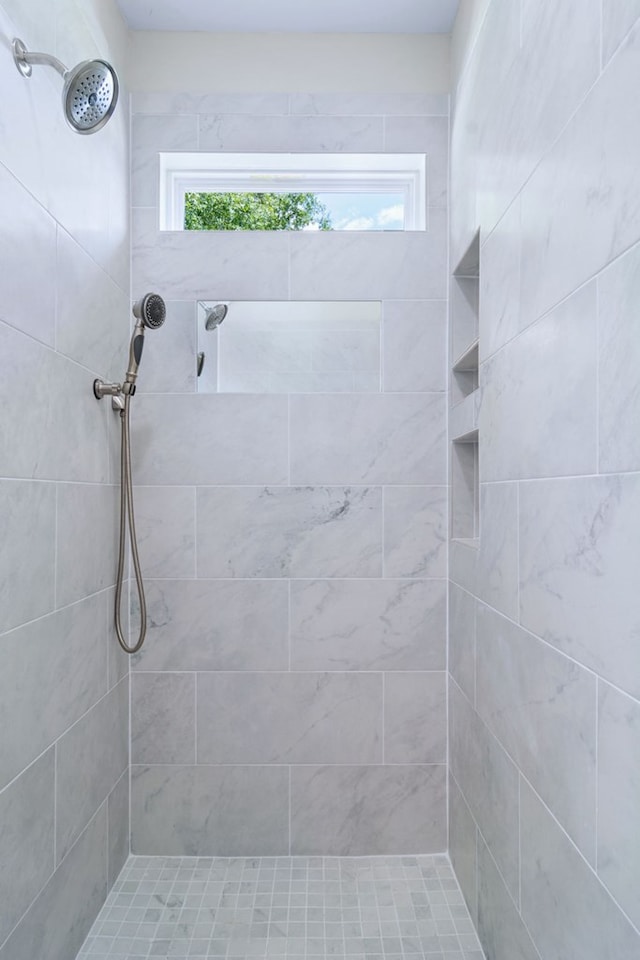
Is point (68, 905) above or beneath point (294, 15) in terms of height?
beneath

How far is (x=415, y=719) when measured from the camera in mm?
2199

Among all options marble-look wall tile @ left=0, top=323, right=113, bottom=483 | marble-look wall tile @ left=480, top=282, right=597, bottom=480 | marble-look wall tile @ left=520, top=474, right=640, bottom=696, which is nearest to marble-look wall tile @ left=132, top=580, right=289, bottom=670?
marble-look wall tile @ left=0, top=323, right=113, bottom=483

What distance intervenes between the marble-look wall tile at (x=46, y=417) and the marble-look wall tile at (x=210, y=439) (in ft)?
0.93

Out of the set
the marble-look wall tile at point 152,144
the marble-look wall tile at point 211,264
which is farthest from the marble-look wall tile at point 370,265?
the marble-look wall tile at point 152,144

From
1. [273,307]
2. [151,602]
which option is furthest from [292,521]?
[273,307]

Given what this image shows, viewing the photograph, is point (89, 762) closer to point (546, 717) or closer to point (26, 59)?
point (546, 717)

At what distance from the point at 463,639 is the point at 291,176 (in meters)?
1.63

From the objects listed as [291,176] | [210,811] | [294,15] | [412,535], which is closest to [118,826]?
[210,811]

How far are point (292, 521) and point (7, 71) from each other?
138cm

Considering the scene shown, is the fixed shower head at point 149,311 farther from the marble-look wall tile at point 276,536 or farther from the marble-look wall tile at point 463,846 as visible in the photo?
the marble-look wall tile at point 463,846

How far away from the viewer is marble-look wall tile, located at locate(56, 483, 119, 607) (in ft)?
5.30

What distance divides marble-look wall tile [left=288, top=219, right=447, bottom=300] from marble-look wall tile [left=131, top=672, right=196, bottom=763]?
4.38 ft

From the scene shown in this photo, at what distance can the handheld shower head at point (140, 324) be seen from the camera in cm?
191

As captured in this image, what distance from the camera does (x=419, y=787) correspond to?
219cm
